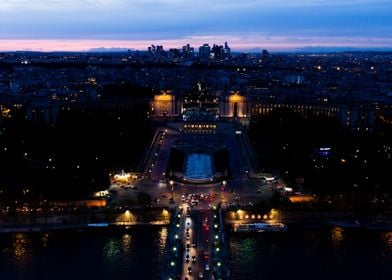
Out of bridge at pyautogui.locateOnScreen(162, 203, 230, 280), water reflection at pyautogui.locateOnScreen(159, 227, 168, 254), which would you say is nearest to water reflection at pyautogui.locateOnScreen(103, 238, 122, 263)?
water reflection at pyautogui.locateOnScreen(159, 227, 168, 254)

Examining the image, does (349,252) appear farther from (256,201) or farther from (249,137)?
(249,137)

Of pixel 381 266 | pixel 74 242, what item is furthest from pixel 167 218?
pixel 381 266

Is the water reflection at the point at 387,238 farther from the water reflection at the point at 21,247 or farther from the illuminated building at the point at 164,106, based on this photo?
the illuminated building at the point at 164,106

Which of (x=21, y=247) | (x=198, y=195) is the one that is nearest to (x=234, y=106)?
(x=198, y=195)

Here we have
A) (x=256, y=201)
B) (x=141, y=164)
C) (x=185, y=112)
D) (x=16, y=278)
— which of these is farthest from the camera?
(x=185, y=112)

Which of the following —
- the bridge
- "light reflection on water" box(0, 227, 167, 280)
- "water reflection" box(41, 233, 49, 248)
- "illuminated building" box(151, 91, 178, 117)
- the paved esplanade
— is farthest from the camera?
"illuminated building" box(151, 91, 178, 117)

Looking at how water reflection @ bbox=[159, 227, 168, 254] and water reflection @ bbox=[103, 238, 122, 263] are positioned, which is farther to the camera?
water reflection @ bbox=[159, 227, 168, 254]

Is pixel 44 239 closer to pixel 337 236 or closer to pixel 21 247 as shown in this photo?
pixel 21 247

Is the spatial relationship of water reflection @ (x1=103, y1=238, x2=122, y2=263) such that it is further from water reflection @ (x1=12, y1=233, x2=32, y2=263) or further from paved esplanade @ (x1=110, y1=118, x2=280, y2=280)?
water reflection @ (x1=12, y1=233, x2=32, y2=263)
